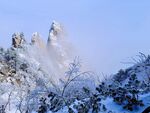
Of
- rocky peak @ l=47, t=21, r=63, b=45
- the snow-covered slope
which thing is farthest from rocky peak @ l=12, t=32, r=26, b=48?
the snow-covered slope

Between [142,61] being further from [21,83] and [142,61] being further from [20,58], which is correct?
[20,58]

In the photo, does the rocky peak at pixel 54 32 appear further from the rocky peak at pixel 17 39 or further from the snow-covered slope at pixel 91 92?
the snow-covered slope at pixel 91 92

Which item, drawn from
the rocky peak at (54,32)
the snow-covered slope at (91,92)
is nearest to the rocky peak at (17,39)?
the rocky peak at (54,32)

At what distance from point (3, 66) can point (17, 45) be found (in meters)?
16.6

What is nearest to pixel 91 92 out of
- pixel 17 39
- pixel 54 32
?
pixel 17 39

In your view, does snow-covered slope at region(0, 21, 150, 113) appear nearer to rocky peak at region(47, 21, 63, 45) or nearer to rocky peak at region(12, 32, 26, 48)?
rocky peak at region(12, 32, 26, 48)

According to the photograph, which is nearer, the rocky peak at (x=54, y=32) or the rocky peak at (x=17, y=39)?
the rocky peak at (x=17, y=39)

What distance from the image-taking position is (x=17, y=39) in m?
83.3

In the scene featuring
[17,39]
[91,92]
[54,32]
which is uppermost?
[54,32]

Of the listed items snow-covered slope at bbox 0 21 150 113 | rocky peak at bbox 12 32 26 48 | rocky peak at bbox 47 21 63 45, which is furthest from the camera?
rocky peak at bbox 47 21 63 45

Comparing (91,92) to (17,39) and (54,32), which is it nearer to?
(17,39)

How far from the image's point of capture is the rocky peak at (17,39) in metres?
82.7

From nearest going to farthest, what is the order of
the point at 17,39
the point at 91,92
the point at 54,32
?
the point at 91,92, the point at 17,39, the point at 54,32

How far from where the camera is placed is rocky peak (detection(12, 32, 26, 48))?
82688 mm
